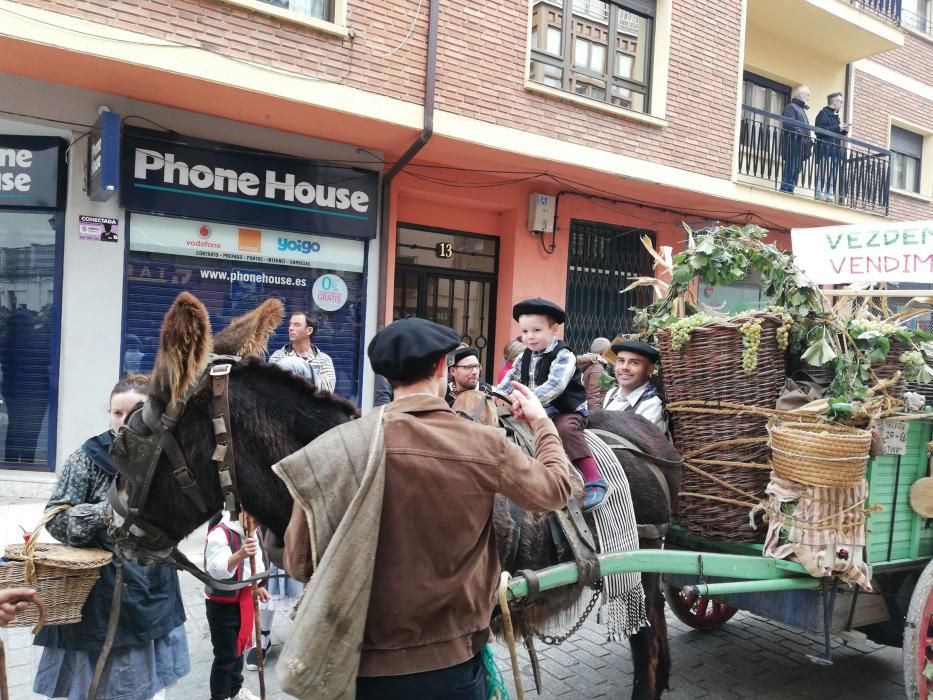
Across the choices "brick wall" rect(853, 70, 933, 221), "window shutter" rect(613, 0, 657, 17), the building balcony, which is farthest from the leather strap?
"brick wall" rect(853, 70, 933, 221)

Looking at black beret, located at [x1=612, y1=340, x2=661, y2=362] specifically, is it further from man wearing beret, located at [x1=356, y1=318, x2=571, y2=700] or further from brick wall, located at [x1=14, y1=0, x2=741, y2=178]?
brick wall, located at [x1=14, y1=0, x2=741, y2=178]

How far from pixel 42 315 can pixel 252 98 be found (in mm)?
3257

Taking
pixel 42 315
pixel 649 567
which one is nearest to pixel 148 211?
pixel 42 315

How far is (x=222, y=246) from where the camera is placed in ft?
26.1

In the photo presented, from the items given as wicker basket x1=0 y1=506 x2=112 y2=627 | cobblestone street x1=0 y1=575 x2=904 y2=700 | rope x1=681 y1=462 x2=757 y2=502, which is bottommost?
cobblestone street x1=0 y1=575 x2=904 y2=700

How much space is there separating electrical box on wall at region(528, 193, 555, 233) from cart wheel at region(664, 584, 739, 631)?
21.4 ft

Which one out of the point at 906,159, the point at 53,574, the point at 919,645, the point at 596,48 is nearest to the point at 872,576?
the point at 919,645

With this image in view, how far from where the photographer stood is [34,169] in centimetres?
714

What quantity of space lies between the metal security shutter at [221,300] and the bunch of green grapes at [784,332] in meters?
6.11

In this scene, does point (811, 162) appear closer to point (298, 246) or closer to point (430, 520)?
point (298, 246)

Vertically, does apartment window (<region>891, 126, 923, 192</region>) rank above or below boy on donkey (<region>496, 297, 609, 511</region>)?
above

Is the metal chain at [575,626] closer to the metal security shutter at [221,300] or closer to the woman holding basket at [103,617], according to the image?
the woman holding basket at [103,617]

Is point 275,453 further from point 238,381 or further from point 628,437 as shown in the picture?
point 628,437

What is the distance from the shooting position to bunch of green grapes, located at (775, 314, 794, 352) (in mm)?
3352
